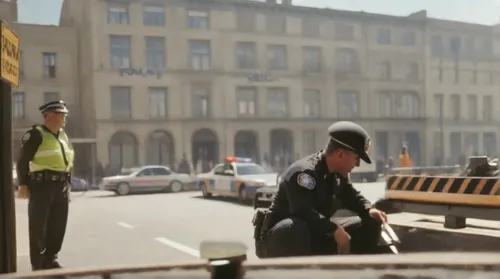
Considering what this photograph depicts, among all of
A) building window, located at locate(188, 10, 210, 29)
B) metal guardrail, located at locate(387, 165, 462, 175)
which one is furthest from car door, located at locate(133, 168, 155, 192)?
building window, located at locate(188, 10, 210, 29)

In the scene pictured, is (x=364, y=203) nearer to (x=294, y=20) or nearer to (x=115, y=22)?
(x=115, y=22)

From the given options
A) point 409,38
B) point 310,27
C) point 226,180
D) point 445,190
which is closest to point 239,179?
point 226,180

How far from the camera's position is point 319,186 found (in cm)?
295

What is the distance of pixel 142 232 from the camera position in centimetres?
886

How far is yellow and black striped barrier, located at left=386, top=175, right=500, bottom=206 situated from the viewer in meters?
4.98

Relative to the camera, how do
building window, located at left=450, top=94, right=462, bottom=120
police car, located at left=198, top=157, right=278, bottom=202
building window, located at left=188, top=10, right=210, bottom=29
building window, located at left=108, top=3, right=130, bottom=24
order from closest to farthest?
police car, located at left=198, top=157, right=278, bottom=202, building window, located at left=108, top=3, right=130, bottom=24, building window, located at left=188, top=10, right=210, bottom=29, building window, located at left=450, top=94, right=462, bottom=120

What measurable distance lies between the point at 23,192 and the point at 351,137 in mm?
2983

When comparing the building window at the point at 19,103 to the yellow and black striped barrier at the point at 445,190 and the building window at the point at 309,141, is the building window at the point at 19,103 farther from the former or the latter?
the yellow and black striped barrier at the point at 445,190

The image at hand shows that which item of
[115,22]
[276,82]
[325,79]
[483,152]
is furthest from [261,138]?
[483,152]

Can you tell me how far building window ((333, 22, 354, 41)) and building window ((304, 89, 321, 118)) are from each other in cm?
451

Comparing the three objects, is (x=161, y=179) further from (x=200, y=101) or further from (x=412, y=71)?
(x=412, y=71)

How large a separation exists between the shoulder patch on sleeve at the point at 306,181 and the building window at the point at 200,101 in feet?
103

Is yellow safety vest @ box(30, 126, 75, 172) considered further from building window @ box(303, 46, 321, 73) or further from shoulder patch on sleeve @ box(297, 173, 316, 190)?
building window @ box(303, 46, 321, 73)

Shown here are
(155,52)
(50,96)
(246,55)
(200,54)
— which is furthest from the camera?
(246,55)
